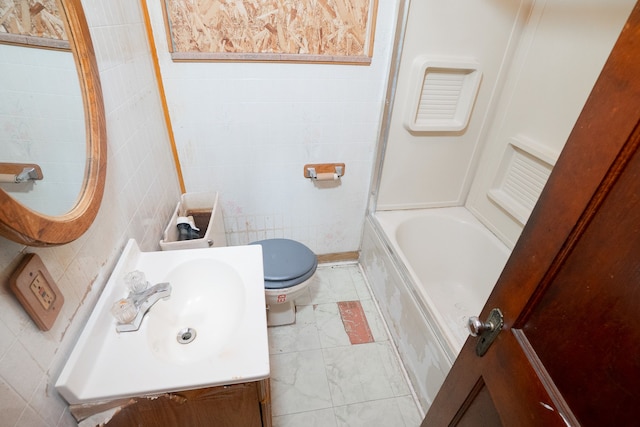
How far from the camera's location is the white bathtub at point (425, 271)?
1.39 m

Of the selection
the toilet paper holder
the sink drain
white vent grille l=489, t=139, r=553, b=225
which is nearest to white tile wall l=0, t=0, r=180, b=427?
the sink drain

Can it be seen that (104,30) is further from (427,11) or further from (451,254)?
(451,254)

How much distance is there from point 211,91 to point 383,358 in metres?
1.60

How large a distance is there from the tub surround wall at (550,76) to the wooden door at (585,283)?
107 centimetres

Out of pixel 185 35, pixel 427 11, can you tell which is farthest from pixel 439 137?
pixel 185 35

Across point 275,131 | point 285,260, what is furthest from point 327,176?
point 285,260

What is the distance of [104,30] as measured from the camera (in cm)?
93

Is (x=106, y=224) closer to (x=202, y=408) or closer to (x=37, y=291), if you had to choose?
(x=37, y=291)

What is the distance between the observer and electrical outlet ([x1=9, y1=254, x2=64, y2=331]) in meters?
0.54

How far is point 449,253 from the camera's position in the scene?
194cm

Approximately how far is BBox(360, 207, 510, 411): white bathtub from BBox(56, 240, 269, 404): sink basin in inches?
32.1

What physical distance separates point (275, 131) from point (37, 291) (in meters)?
1.19

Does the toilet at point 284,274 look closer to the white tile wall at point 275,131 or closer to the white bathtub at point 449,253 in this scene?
the white tile wall at point 275,131

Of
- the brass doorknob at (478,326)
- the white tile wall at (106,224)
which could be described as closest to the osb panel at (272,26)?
the white tile wall at (106,224)
